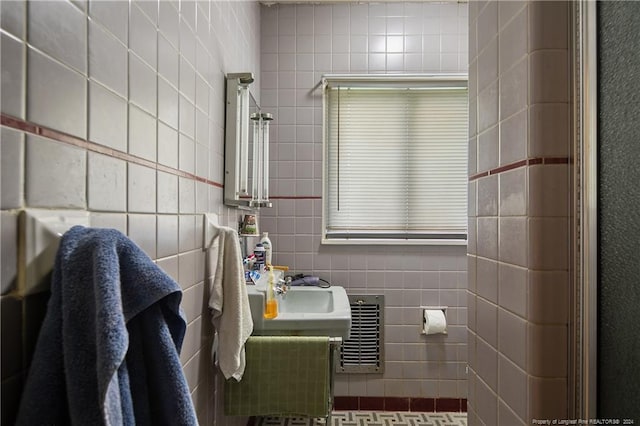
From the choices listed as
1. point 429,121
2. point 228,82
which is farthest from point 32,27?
point 429,121

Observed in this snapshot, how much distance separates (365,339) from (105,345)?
198cm

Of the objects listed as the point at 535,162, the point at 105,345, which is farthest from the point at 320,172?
the point at 105,345

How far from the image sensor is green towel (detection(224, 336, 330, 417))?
138 centimetres

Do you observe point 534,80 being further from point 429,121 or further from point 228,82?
point 429,121

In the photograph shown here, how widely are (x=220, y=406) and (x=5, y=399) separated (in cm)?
111

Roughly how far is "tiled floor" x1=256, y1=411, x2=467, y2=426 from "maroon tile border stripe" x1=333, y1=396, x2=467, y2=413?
2 cm

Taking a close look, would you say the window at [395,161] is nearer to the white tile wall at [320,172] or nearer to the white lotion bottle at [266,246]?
the white tile wall at [320,172]

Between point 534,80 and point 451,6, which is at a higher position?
point 451,6

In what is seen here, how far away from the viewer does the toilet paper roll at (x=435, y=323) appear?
2168 millimetres

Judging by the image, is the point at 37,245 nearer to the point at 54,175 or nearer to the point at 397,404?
the point at 54,175

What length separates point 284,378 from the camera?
1.39 meters

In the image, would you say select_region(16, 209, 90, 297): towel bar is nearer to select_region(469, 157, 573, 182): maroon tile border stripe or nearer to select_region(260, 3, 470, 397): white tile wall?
select_region(469, 157, 573, 182): maroon tile border stripe

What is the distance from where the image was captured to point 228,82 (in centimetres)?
151

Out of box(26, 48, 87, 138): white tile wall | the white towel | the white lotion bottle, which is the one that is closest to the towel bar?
box(26, 48, 87, 138): white tile wall
